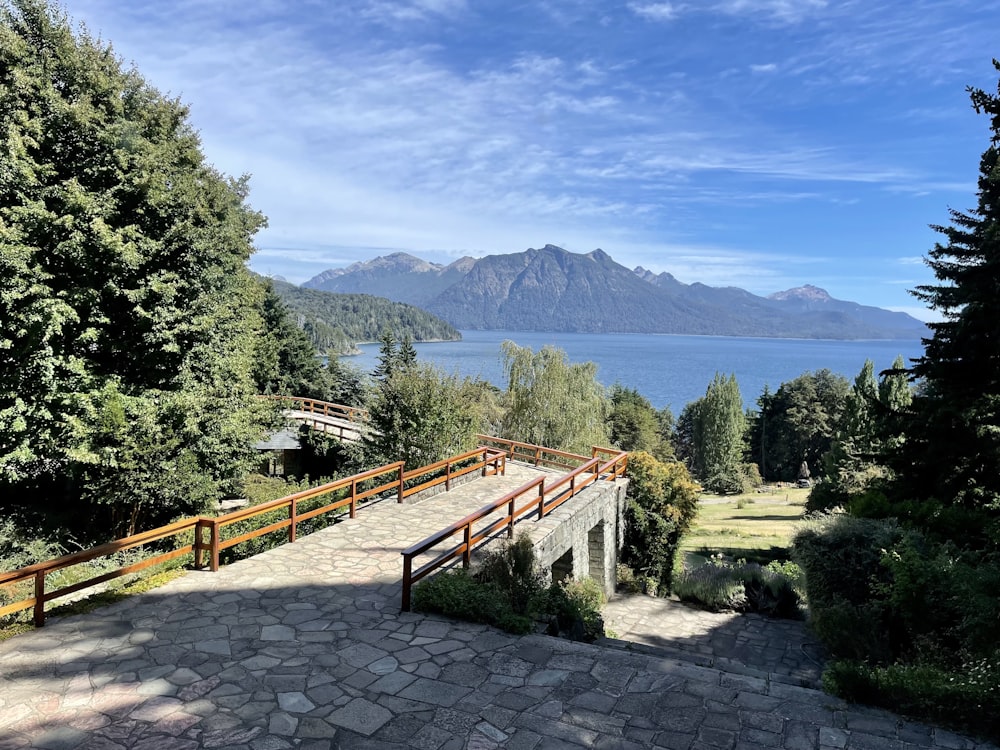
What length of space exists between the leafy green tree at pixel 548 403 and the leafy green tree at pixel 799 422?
33705 millimetres

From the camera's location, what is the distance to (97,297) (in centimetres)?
1334

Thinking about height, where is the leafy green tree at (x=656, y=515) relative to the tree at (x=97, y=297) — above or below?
below

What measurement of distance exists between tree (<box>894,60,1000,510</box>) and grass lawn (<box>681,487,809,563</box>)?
3.42 metres

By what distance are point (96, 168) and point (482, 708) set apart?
14612mm

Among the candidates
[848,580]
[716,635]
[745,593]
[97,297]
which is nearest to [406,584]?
[848,580]

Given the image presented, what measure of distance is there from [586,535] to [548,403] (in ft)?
54.9

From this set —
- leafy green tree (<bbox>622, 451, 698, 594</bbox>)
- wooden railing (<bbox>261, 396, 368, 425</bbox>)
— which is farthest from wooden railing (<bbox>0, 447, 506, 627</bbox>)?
wooden railing (<bbox>261, 396, 368, 425</bbox>)

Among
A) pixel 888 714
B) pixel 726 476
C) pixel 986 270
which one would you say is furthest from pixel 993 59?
pixel 726 476

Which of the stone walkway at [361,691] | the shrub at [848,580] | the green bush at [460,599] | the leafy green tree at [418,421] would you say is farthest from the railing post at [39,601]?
the leafy green tree at [418,421]

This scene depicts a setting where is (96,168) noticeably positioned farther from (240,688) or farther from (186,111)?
(240,688)

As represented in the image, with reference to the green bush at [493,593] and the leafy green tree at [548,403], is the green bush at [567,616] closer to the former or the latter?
the green bush at [493,593]

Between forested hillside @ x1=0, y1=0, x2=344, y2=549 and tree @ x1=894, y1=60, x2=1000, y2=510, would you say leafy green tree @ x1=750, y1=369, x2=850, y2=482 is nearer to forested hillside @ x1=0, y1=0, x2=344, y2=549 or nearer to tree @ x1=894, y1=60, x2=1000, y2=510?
tree @ x1=894, y1=60, x2=1000, y2=510

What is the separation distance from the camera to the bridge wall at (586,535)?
9.98 metres

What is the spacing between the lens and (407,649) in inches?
228
